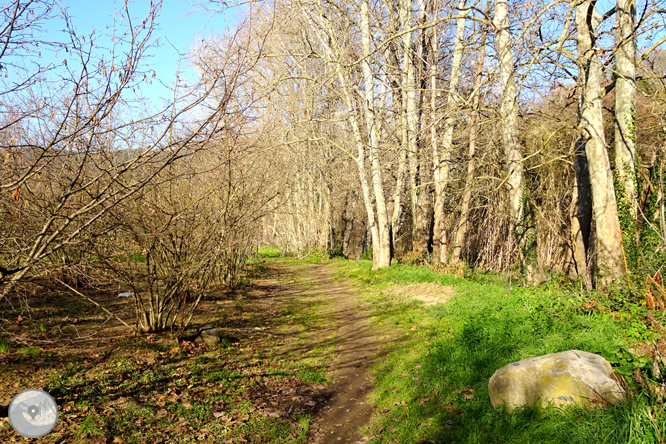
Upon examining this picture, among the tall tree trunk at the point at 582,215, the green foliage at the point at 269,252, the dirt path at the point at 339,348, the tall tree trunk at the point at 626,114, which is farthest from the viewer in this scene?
the green foliage at the point at 269,252

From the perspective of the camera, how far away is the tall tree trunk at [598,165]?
7.86 metres

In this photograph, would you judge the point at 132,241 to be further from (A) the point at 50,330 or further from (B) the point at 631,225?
(B) the point at 631,225

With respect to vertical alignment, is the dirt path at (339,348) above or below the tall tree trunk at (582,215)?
below

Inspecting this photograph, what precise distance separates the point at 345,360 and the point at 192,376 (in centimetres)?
237

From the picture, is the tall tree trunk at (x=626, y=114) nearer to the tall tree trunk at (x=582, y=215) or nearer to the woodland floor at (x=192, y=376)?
the tall tree trunk at (x=582, y=215)

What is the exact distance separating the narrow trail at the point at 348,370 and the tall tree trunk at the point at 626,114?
18.8 feet

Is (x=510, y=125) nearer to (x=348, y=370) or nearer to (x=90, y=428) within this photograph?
(x=348, y=370)

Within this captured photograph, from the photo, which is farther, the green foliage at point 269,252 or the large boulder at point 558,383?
the green foliage at point 269,252

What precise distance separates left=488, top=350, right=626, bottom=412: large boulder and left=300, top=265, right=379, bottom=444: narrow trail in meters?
1.62

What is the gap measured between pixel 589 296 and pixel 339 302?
18.4ft

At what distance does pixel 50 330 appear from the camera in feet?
22.3

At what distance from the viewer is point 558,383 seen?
429 centimetres

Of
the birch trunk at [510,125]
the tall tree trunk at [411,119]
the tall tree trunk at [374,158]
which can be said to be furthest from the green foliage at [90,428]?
the tall tree trunk at [411,119]

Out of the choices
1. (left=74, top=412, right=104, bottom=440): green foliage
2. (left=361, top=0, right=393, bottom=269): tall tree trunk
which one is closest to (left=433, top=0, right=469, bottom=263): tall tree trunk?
(left=361, top=0, right=393, bottom=269): tall tree trunk
